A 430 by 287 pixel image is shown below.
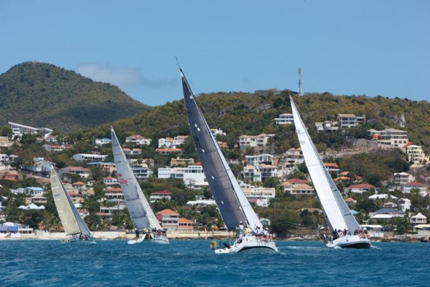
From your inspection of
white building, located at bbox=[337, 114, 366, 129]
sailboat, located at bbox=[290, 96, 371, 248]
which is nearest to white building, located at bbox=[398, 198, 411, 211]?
white building, located at bbox=[337, 114, 366, 129]

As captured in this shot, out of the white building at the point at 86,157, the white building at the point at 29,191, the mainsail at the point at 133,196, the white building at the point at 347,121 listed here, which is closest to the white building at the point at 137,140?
the white building at the point at 86,157

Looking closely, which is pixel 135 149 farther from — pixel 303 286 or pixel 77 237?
pixel 303 286

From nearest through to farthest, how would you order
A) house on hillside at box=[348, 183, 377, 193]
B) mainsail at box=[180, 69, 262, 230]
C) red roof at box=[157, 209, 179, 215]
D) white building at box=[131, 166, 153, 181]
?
mainsail at box=[180, 69, 262, 230], red roof at box=[157, 209, 179, 215], house on hillside at box=[348, 183, 377, 193], white building at box=[131, 166, 153, 181]

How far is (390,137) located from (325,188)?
10124cm

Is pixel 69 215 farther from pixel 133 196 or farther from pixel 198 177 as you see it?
pixel 198 177

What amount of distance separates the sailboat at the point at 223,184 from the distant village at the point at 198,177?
55088mm

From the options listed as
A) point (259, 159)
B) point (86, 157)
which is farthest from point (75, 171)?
point (259, 159)

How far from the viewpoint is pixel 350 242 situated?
196ft

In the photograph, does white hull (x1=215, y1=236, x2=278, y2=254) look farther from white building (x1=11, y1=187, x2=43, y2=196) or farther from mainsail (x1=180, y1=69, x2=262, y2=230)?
white building (x1=11, y1=187, x2=43, y2=196)

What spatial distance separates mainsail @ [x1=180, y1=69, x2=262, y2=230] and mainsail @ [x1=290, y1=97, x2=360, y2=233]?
474 inches

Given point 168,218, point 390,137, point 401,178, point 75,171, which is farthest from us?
point 390,137

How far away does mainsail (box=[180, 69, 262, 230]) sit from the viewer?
48.3 m

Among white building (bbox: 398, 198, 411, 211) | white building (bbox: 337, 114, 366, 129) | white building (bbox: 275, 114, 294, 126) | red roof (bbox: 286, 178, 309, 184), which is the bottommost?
white building (bbox: 398, 198, 411, 211)

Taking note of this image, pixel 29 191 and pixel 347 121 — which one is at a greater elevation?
pixel 347 121
